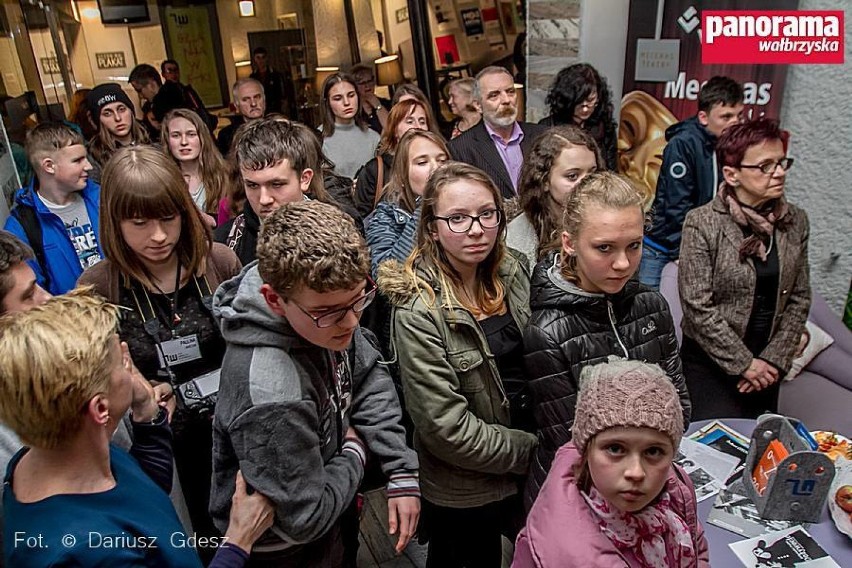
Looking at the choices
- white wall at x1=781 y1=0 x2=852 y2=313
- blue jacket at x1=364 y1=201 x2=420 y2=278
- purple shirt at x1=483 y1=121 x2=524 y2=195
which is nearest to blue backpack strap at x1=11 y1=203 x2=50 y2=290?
blue jacket at x1=364 y1=201 x2=420 y2=278

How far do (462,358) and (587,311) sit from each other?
0.43 metres

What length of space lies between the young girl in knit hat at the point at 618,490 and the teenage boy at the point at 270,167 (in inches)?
59.0

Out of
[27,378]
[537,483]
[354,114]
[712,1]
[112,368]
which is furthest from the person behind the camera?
[354,114]

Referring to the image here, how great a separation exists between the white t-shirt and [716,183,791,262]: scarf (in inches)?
119

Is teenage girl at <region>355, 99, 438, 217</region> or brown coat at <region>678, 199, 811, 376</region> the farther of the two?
teenage girl at <region>355, 99, 438, 217</region>

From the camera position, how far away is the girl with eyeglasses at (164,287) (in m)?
2.01

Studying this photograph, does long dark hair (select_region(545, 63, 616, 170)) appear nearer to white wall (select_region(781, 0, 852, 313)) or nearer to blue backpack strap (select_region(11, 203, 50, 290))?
white wall (select_region(781, 0, 852, 313))

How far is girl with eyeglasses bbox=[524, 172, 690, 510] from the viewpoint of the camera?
6.19 ft

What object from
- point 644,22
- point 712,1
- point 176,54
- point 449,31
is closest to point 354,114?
point 644,22

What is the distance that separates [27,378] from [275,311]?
0.51m

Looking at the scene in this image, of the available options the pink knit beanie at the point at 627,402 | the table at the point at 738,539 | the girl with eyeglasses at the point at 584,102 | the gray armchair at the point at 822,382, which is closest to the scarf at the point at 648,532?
the pink knit beanie at the point at 627,402

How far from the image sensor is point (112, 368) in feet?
4.29

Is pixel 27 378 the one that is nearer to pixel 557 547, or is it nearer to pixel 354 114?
pixel 557 547

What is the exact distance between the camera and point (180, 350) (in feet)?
6.69
